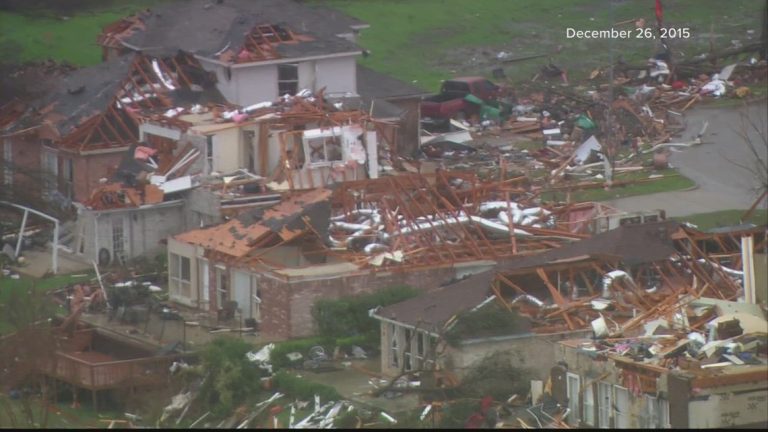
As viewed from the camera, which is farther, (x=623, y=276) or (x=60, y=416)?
(x=623, y=276)

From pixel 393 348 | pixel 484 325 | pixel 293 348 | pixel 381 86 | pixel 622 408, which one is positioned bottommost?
pixel 293 348

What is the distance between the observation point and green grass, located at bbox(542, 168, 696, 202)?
34.4 m

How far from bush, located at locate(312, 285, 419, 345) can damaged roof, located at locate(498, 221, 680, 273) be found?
1.74 metres

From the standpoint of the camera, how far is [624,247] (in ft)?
93.1

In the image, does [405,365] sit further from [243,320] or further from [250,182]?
[250,182]

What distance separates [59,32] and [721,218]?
19054 millimetres

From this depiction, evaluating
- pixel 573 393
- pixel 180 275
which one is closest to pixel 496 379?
pixel 573 393

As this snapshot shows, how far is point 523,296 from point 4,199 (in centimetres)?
1207

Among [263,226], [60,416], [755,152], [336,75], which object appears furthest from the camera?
[336,75]

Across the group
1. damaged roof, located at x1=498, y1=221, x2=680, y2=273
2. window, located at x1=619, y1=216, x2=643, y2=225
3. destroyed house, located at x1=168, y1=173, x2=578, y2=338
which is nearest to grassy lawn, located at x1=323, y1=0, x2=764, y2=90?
destroyed house, located at x1=168, y1=173, x2=578, y2=338

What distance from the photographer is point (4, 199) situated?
36.0 m

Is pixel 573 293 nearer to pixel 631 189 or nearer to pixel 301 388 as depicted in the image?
pixel 301 388

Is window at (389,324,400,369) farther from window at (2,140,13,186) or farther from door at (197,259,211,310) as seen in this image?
window at (2,140,13,186)

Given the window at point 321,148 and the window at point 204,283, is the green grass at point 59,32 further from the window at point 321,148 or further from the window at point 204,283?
the window at point 204,283
